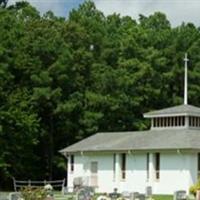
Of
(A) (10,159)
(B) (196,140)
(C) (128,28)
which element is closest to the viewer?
(B) (196,140)

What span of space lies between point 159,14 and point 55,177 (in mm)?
23703

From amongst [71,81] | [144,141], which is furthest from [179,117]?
[71,81]

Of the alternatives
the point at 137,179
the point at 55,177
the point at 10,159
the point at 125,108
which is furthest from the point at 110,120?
the point at 137,179

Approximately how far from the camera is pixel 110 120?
78375 millimetres

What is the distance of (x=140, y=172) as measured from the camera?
6056 cm

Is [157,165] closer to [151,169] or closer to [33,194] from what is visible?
[151,169]

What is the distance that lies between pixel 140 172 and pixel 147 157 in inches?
51.7

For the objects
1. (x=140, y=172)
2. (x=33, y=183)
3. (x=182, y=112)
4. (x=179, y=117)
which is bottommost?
(x=33, y=183)

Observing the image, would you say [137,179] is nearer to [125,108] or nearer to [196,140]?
[196,140]

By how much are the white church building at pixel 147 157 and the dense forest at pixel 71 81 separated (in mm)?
6520

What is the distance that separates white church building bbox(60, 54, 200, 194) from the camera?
57406mm

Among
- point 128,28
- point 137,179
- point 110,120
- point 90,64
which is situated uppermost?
point 128,28

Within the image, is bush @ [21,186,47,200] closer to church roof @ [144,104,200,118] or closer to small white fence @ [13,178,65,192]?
small white fence @ [13,178,65,192]

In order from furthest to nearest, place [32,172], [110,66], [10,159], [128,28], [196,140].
Result: [128,28] → [110,66] → [32,172] → [10,159] → [196,140]
